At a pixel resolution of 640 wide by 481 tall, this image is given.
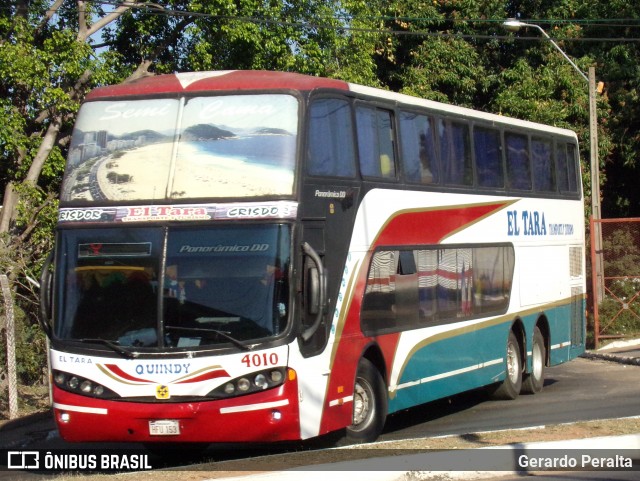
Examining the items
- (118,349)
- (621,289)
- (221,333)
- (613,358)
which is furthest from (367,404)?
(621,289)

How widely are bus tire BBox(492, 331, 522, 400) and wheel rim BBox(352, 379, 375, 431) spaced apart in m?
4.86

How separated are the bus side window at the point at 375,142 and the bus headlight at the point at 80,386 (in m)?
3.76

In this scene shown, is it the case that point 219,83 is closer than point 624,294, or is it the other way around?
point 219,83

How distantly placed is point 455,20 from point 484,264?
17.3m

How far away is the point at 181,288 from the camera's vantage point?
9.98 m

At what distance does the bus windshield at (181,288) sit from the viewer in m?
9.91

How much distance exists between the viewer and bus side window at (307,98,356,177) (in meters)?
10.7

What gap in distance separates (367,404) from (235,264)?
9.26ft

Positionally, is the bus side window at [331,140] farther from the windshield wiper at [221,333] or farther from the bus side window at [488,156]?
the bus side window at [488,156]

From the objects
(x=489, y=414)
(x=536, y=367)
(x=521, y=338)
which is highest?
(x=521, y=338)

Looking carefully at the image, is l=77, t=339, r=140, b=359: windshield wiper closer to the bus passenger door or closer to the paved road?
the bus passenger door

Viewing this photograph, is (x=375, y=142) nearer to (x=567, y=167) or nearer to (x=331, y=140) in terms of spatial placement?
(x=331, y=140)

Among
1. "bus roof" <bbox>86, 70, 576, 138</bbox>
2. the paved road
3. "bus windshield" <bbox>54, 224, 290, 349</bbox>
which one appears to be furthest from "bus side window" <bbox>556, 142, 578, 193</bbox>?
"bus windshield" <bbox>54, 224, 290, 349</bbox>

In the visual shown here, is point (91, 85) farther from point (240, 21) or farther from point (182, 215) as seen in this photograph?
point (182, 215)
